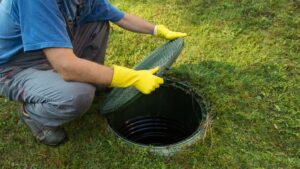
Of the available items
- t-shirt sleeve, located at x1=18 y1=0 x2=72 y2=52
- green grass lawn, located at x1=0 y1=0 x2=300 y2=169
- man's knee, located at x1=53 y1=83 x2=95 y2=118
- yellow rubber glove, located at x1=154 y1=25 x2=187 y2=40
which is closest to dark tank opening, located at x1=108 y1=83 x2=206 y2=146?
green grass lawn, located at x1=0 y1=0 x2=300 y2=169

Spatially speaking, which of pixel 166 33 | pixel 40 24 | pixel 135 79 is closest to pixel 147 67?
pixel 166 33

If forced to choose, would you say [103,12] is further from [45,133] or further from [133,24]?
[45,133]

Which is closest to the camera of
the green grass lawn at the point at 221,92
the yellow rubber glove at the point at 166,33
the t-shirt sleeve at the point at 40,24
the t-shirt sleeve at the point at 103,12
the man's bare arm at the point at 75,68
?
the t-shirt sleeve at the point at 40,24

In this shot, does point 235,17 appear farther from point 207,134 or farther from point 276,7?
point 207,134

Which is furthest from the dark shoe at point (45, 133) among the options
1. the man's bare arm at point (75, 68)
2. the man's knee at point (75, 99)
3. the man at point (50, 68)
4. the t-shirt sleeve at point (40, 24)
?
the t-shirt sleeve at point (40, 24)

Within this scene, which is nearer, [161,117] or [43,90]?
[43,90]

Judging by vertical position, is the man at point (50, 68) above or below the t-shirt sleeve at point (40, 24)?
below

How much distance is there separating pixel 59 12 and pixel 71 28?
1.39 feet

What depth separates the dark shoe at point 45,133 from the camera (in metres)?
2.66

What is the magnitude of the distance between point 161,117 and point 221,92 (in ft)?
1.61

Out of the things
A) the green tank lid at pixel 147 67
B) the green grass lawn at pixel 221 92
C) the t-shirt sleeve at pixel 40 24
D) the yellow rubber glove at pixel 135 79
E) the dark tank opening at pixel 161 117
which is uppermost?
the t-shirt sleeve at pixel 40 24

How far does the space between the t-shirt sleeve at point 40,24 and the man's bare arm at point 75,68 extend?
0.05 m

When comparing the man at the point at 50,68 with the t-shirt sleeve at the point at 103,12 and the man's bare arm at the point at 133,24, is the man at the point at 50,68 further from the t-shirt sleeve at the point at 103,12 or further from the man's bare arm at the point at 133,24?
the man's bare arm at the point at 133,24

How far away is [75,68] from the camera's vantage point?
2.27m
